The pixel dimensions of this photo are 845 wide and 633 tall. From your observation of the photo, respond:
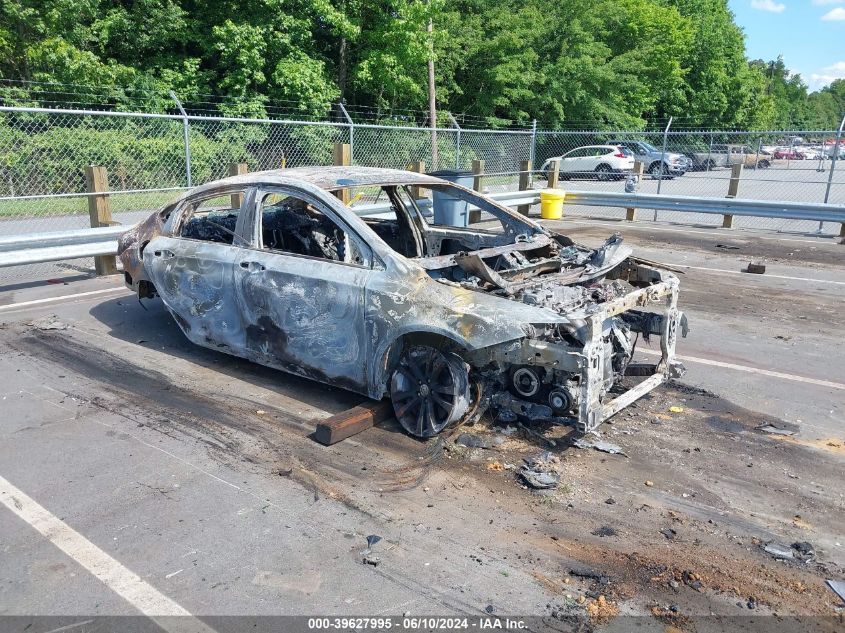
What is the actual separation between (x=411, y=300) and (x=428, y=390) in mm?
608

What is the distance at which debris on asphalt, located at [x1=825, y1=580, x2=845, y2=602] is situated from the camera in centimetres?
320

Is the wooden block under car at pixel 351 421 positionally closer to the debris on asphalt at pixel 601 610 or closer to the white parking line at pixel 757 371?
the debris on asphalt at pixel 601 610

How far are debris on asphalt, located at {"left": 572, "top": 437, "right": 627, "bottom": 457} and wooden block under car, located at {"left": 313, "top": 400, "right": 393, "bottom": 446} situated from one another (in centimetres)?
133

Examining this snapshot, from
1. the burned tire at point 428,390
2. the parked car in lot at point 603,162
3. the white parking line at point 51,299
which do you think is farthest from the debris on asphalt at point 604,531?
the parked car in lot at point 603,162

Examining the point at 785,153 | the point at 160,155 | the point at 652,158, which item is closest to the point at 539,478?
the point at 160,155

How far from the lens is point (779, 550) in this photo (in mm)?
3533

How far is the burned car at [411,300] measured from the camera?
4.38 m

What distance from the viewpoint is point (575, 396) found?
448 centimetres

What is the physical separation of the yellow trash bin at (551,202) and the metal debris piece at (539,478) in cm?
1183

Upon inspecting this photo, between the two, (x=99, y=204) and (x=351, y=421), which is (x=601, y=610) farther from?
(x=99, y=204)

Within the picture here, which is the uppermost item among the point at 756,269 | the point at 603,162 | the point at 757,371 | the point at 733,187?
the point at 603,162

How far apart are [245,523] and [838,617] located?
2.84 meters

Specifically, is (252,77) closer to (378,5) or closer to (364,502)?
A: (378,5)

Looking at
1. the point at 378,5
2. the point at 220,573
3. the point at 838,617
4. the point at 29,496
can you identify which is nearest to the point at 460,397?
the point at 220,573
